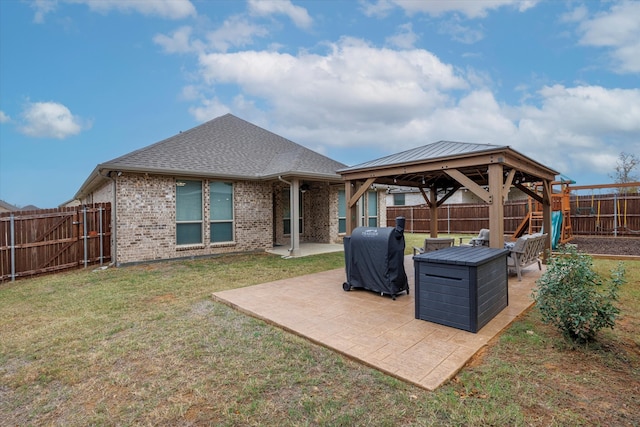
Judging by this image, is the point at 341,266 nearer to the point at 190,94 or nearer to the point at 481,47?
the point at 481,47

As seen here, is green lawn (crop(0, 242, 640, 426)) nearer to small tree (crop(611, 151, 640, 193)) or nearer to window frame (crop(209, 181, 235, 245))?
window frame (crop(209, 181, 235, 245))

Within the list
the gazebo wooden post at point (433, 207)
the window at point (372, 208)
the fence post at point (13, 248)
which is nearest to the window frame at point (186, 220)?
the fence post at point (13, 248)

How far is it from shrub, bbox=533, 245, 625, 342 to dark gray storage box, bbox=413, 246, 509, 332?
628mm

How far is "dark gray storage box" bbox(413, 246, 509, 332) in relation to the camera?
12.5ft

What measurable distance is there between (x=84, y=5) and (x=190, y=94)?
625 centimetres

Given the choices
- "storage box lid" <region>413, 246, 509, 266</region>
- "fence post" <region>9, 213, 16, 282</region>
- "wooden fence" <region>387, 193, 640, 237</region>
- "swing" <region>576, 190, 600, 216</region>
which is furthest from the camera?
"swing" <region>576, 190, 600, 216</region>

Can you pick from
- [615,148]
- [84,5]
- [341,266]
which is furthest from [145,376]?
[615,148]

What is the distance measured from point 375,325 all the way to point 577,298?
2.20 metres

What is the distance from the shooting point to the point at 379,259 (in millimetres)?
5332

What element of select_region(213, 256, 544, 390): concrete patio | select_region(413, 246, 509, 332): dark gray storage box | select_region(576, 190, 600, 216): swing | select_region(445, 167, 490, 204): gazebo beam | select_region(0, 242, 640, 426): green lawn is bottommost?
select_region(0, 242, 640, 426): green lawn

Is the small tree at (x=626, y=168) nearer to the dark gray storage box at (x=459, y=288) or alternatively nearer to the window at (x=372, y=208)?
the window at (x=372, y=208)

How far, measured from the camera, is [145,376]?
300cm

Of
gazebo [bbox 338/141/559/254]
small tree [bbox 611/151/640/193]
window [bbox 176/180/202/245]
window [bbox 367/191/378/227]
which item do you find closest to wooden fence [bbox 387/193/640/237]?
window [bbox 367/191/378/227]

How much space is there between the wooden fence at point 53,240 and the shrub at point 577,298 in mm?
10737
